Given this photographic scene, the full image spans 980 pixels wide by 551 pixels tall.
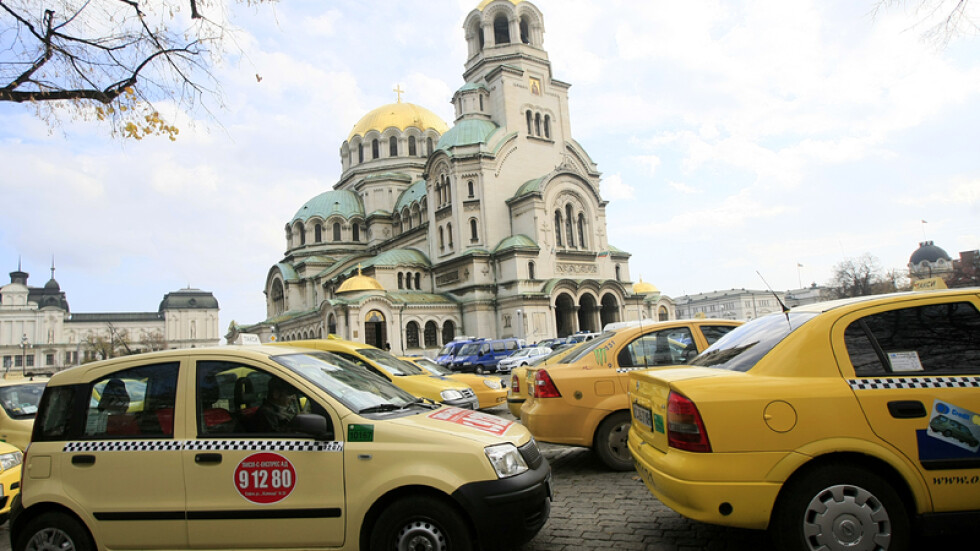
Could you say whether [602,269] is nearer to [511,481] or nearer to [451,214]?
[451,214]

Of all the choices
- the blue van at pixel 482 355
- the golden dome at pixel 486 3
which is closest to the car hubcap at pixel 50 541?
the blue van at pixel 482 355

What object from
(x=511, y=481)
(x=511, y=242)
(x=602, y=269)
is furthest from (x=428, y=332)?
(x=511, y=481)

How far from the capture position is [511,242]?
41.0 m

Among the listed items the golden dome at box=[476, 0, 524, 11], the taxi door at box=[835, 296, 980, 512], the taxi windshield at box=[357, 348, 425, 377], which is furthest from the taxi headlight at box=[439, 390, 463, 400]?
the golden dome at box=[476, 0, 524, 11]

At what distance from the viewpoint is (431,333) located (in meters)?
42.5

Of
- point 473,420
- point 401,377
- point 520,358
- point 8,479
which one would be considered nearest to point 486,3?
point 520,358

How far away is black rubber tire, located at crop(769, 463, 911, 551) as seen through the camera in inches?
145

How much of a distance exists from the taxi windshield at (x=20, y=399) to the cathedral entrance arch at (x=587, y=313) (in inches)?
1417

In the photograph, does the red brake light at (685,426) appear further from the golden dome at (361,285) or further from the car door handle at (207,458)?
the golden dome at (361,285)

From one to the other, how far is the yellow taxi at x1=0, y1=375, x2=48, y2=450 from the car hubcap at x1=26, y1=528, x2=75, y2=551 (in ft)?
14.0

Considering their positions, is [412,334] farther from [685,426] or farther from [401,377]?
[685,426]

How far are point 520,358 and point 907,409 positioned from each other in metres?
24.1

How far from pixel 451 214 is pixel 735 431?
134ft

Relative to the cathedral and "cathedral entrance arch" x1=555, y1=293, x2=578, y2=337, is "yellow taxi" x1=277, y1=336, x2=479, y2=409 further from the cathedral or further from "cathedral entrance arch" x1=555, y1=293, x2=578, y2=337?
"cathedral entrance arch" x1=555, y1=293, x2=578, y2=337
